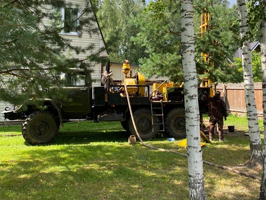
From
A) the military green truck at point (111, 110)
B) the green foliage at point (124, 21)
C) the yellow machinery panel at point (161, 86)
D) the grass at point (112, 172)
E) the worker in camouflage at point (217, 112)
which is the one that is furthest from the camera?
the green foliage at point (124, 21)

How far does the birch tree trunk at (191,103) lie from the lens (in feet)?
11.1

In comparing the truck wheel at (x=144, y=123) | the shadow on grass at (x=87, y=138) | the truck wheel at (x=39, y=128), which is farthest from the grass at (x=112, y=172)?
the truck wheel at (x=144, y=123)

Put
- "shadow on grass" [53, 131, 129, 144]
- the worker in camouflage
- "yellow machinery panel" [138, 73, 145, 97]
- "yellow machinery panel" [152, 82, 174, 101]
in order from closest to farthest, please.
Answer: the worker in camouflage, "shadow on grass" [53, 131, 129, 144], "yellow machinery panel" [138, 73, 145, 97], "yellow machinery panel" [152, 82, 174, 101]

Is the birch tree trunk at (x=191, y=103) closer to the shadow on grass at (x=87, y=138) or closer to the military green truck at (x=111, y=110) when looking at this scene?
the military green truck at (x=111, y=110)

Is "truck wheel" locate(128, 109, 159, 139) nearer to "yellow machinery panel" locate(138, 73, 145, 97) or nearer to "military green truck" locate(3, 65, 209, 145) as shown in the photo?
"military green truck" locate(3, 65, 209, 145)

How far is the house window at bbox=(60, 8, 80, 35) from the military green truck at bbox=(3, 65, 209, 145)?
242 centimetres

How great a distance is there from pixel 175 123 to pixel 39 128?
15.1 ft

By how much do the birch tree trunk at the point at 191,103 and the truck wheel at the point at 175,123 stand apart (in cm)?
566

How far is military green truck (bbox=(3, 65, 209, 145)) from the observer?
7980mm

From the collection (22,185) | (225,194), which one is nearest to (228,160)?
(225,194)

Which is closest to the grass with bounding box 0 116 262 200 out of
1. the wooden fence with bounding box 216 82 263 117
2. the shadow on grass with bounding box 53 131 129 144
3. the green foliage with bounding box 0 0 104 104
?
the shadow on grass with bounding box 53 131 129 144

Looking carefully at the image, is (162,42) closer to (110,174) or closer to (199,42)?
(199,42)

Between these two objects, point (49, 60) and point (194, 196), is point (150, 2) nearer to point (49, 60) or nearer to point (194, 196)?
point (49, 60)

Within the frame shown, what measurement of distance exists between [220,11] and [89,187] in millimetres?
7212
